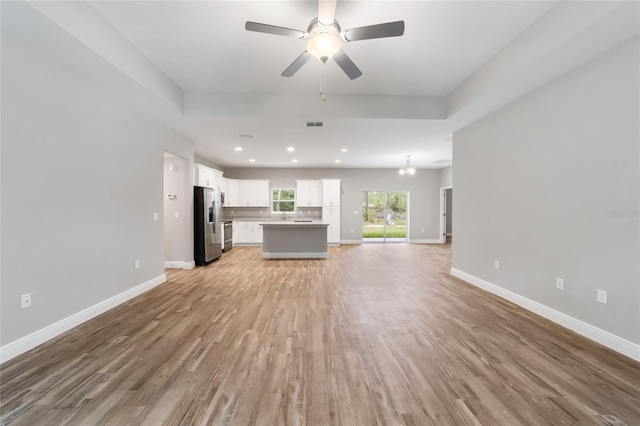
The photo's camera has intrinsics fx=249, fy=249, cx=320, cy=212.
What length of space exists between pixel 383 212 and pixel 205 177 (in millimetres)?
6337


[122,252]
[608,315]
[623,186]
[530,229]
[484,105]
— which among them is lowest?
[608,315]

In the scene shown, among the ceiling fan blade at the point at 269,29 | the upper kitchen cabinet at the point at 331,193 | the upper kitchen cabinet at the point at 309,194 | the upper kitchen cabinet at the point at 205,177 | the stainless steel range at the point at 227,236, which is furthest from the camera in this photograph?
the upper kitchen cabinet at the point at 309,194

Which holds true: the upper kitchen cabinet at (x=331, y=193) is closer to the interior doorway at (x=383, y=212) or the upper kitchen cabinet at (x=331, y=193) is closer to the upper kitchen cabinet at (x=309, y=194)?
the upper kitchen cabinet at (x=309, y=194)

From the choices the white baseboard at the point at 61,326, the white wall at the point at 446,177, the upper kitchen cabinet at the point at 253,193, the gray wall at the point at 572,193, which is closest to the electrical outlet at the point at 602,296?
the gray wall at the point at 572,193

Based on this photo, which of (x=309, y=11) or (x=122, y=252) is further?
(x=122, y=252)

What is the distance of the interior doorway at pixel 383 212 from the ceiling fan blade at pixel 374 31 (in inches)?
293

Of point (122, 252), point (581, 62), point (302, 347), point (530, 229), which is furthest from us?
point (122, 252)

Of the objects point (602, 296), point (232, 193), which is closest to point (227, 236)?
point (232, 193)

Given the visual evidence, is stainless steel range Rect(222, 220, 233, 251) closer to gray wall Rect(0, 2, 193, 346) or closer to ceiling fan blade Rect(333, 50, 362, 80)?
gray wall Rect(0, 2, 193, 346)

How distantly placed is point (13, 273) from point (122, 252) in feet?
4.07

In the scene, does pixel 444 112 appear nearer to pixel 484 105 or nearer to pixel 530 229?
pixel 484 105

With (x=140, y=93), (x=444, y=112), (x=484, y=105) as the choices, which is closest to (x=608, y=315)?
(x=484, y=105)

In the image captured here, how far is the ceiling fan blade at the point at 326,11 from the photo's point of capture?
5.88 ft

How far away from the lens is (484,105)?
11.3ft
